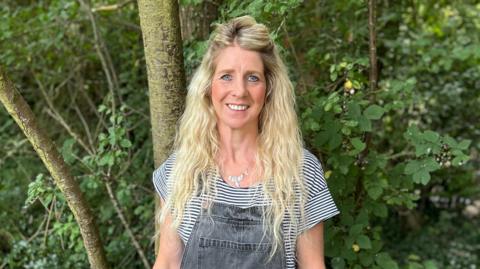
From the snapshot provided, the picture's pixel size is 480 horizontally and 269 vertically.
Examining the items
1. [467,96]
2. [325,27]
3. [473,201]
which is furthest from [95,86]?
[473,201]

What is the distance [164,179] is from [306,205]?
1.72 feet

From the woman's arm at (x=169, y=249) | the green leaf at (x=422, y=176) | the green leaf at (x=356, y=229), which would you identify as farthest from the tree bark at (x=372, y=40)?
the woman's arm at (x=169, y=249)

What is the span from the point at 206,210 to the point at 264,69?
532 mm

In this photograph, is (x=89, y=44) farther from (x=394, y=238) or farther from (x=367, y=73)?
(x=394, y=238)

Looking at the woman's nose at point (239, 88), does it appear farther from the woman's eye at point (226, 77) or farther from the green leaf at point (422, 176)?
the green leaf at point (422, 176)

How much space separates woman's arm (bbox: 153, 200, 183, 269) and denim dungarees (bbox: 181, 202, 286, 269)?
0.13 m

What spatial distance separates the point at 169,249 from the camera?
213cm

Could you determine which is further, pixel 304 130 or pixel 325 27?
pixel 325 27

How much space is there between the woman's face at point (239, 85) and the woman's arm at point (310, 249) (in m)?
0.44

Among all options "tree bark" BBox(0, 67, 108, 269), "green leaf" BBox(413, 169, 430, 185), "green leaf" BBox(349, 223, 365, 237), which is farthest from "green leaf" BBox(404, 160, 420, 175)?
"tree bark" BBox(0, 67, 108, 269)

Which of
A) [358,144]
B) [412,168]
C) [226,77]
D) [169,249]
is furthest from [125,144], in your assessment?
[412,168]

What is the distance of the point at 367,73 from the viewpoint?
3391 mm

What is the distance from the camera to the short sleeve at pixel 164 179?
213cm

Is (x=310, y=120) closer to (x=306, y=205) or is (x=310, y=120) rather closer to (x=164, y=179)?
(x=306, y=205)
